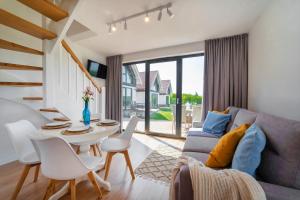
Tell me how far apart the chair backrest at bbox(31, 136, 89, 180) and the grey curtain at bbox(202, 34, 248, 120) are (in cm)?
276

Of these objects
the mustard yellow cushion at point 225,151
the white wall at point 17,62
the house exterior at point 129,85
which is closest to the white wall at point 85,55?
the house exterior at point 129,85

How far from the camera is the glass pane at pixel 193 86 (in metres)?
3.50

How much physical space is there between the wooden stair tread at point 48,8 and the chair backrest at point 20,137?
1313 mm

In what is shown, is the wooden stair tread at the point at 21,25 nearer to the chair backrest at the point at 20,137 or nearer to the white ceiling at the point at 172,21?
the white ceiling at the point at 172,21

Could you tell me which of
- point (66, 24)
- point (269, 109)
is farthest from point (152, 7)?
point (269, 109)

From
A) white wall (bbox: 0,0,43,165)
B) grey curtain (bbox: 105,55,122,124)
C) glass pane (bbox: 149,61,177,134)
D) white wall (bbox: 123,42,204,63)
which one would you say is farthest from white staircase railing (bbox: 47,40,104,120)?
glass pane (bbox: 149,61,177,134)

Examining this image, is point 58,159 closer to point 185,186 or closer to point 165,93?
point 185,186

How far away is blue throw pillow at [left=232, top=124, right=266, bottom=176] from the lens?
0.99 m

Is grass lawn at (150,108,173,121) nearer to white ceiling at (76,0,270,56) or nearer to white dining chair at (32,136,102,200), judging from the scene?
white ceiling at (76,0,270,56)

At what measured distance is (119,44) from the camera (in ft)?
11.6

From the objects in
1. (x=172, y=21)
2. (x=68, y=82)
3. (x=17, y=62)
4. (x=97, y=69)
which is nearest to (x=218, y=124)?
(x=172, y=21)

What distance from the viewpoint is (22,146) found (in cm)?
160

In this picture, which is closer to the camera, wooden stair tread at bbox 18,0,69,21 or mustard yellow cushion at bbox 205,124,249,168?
mustard yellow cushion at bbox 205,124,249,168

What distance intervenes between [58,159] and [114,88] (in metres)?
3.30
